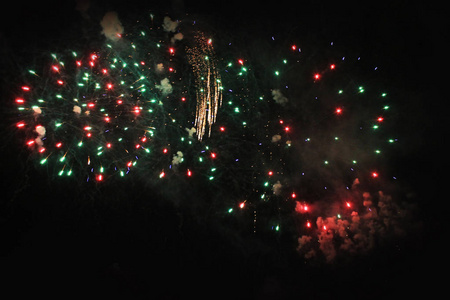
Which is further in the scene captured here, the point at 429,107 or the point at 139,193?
the point at 139,193

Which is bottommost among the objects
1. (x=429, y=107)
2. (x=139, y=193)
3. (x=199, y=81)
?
(x=139, y=193)

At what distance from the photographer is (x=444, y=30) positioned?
4.84m

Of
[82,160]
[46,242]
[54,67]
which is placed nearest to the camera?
[54,67]

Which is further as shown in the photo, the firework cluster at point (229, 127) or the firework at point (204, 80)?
the firework at point (204, 80)

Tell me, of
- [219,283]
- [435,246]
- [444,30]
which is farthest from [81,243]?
[444,30]

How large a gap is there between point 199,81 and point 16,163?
414 cm

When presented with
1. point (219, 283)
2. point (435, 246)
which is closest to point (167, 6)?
point (219, 283)

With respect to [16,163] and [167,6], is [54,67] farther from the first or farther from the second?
[167,6]

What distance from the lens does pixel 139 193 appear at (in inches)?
213

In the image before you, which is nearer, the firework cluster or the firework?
the firework cluster

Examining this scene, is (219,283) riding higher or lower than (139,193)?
lower

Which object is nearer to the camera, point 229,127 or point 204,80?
point 204,80

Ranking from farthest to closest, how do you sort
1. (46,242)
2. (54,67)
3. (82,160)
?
(46,242), (82,160), (54,67)

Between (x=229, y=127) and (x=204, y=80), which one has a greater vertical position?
(x=204, y=80)
